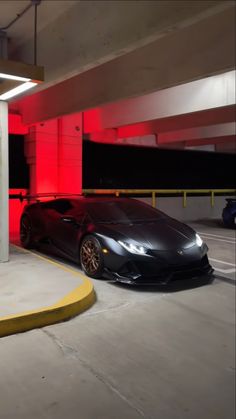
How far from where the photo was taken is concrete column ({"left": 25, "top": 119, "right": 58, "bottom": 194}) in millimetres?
10102

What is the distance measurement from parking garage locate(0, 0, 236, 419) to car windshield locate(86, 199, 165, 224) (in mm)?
491

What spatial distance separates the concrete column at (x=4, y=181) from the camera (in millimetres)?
5805

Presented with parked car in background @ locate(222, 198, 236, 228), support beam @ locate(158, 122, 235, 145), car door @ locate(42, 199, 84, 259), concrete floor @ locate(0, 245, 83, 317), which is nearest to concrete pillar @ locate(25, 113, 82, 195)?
car door @ locate(42, 199, 84, 259)

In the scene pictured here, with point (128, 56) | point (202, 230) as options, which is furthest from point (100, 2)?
point (202, 230)

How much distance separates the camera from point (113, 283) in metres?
5.34

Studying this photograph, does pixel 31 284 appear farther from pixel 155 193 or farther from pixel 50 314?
pixel 155 193

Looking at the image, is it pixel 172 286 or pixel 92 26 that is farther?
pixel 172 286

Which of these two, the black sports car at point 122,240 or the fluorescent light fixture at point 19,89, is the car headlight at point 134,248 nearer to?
the black sports car at point 122,240

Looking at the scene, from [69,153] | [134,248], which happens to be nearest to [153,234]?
[134,248]

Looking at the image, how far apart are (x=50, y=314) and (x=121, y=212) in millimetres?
2788

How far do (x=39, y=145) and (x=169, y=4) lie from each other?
696cm

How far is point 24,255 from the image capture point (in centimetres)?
660

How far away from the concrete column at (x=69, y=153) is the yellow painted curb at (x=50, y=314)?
21.2ft

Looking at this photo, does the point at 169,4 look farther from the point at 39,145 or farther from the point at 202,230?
the point at 202,230
